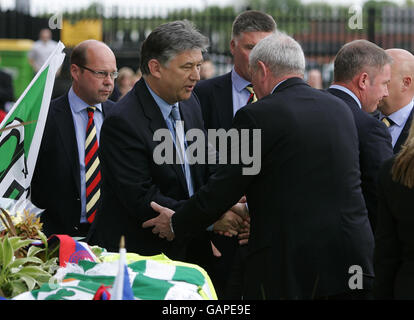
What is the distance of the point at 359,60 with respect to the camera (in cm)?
482

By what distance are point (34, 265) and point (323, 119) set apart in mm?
1648

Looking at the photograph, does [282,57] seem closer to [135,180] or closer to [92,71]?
[135,180]

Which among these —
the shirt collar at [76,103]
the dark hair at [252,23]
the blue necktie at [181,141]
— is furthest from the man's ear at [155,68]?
the dark hair at [252,23]

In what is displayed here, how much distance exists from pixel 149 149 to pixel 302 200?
3.52 ft

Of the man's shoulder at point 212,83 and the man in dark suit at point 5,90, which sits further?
the man in dark suit at point 5,90

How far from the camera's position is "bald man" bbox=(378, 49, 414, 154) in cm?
550

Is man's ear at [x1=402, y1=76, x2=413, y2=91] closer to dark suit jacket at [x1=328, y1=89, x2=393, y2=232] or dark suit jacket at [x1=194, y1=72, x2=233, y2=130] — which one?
dark suit jacket at [x1=328, y1=89, x2=393, y2=232]

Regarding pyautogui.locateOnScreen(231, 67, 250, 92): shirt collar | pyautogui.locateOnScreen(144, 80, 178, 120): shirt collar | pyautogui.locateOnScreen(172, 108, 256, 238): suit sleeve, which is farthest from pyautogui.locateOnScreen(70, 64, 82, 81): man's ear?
pyautogui.locateOnScreen(172, 108, 256, 238): suit sleeve

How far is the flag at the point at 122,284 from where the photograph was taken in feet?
8.50

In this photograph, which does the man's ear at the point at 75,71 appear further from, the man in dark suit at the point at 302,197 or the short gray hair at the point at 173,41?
the man in dark suit at the point at 302,197

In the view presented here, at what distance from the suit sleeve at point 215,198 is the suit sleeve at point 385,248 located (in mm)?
838

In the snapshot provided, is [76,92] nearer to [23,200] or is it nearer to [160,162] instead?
[160,162]

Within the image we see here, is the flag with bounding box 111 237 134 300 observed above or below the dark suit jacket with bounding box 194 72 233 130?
above

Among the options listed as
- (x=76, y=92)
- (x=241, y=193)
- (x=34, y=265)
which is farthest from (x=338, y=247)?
(x=76, y=92)
